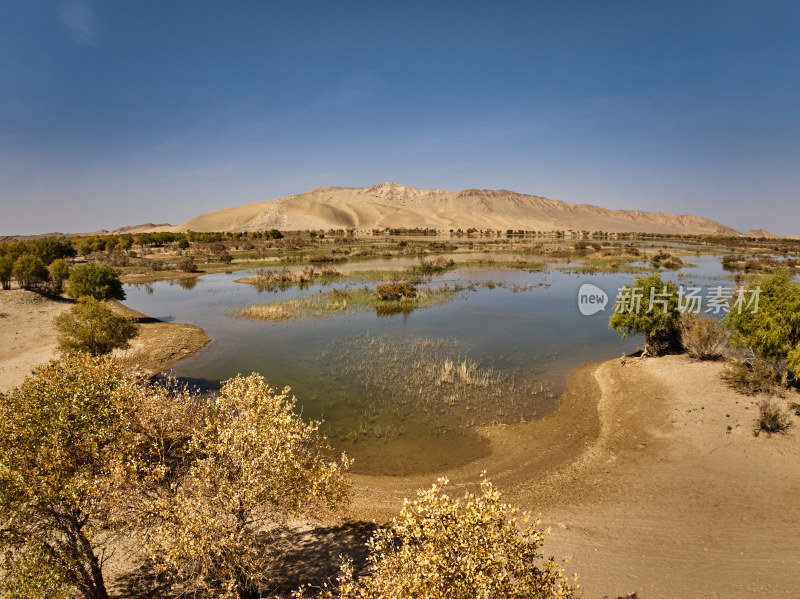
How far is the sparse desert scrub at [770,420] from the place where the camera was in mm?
15461

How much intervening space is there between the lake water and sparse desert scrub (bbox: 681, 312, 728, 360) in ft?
15.1

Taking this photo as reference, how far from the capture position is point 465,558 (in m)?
5.25

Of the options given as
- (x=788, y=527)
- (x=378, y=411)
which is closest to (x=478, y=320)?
(x=378, y=411)

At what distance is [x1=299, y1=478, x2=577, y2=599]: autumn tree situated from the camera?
16.8 ft

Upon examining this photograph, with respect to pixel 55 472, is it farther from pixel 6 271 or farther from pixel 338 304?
pixel 6 271

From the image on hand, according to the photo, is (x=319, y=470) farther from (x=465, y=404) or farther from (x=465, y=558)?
(x=465, y=404)

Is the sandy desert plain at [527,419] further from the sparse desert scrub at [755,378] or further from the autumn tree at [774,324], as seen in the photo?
the autumn tree at [774,324]

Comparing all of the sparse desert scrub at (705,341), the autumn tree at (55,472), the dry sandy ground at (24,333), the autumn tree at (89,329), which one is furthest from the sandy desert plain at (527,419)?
the autumn tree at (55,472)

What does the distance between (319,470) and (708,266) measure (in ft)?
284

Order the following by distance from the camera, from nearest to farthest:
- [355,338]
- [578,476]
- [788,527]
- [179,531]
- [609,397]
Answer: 1. [179,531]
2. [788,527]
3. [578,476]
4. [609,397]
5. [355,338]

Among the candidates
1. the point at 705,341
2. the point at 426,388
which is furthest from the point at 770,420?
the point at 426,388

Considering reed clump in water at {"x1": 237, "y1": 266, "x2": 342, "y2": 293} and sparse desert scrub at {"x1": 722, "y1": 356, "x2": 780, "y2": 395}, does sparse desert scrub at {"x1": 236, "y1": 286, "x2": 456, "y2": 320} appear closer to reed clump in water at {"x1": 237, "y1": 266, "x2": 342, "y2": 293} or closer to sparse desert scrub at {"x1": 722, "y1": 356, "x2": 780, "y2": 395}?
reed clump in water at {"x1": 237, "y1": 266, "x2": 342, "y2": 293}
